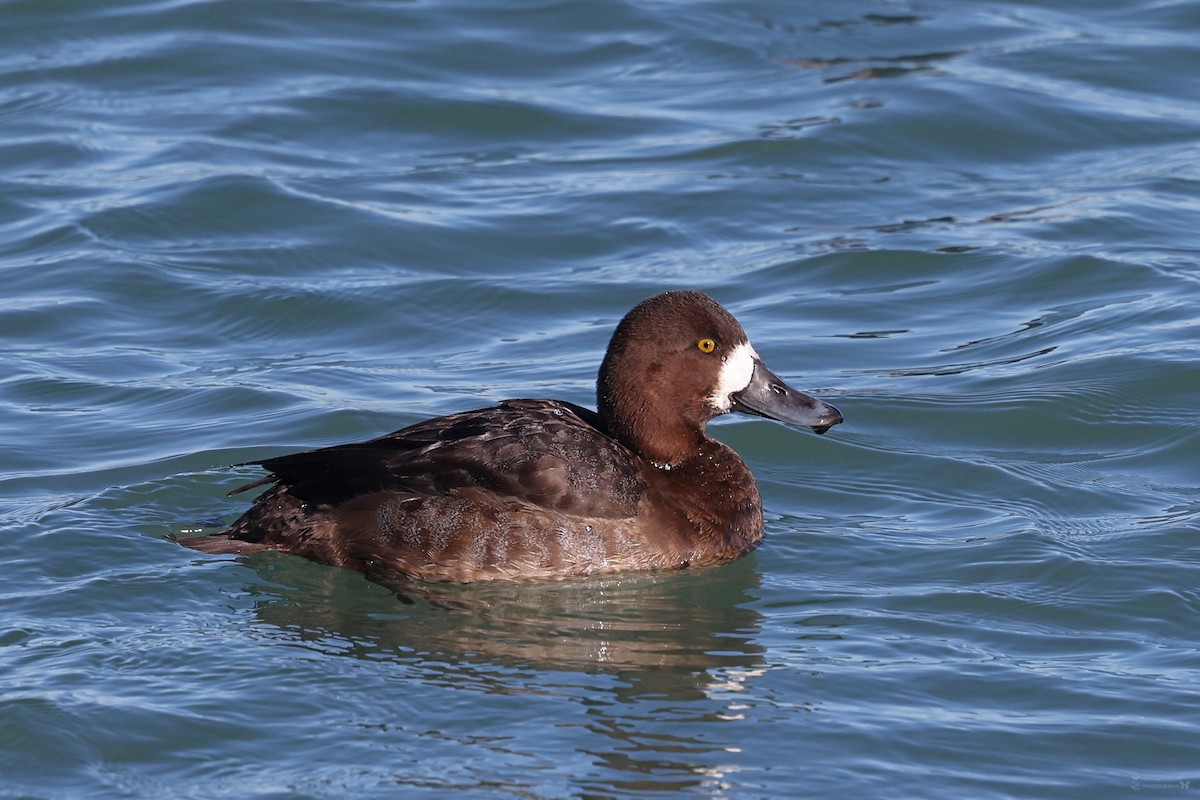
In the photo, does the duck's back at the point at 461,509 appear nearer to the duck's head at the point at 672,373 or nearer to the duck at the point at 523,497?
the duck at the point at 523,497

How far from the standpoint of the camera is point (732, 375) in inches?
302

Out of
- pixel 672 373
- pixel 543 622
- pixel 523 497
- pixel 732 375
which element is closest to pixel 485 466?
pixel 523 497

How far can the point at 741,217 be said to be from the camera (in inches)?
488

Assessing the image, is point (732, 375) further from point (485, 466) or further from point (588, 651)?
point (588, 651)

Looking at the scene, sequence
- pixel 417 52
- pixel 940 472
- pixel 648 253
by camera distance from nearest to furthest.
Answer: pixel 940 472, pixel 648 253, pixel 417 52

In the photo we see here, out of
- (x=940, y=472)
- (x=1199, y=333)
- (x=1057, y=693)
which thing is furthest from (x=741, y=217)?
(x=1057, y=693)

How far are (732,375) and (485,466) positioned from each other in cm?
126

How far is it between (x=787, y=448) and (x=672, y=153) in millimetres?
4967

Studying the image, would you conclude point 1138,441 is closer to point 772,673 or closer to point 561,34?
point 772,673

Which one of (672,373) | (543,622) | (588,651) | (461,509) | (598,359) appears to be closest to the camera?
(588,651)

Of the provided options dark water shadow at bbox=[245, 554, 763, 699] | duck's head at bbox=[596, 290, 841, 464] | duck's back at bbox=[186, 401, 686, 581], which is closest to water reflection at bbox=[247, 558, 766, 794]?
dark water shadow at bbox=[245, 554, 763, 699]

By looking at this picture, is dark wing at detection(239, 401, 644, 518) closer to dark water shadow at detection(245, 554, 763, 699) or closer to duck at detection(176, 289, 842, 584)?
duck at detection(176, 289, 842, 584)

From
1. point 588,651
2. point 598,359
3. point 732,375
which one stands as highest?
point 732,375

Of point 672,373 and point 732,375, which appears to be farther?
point 732,375
